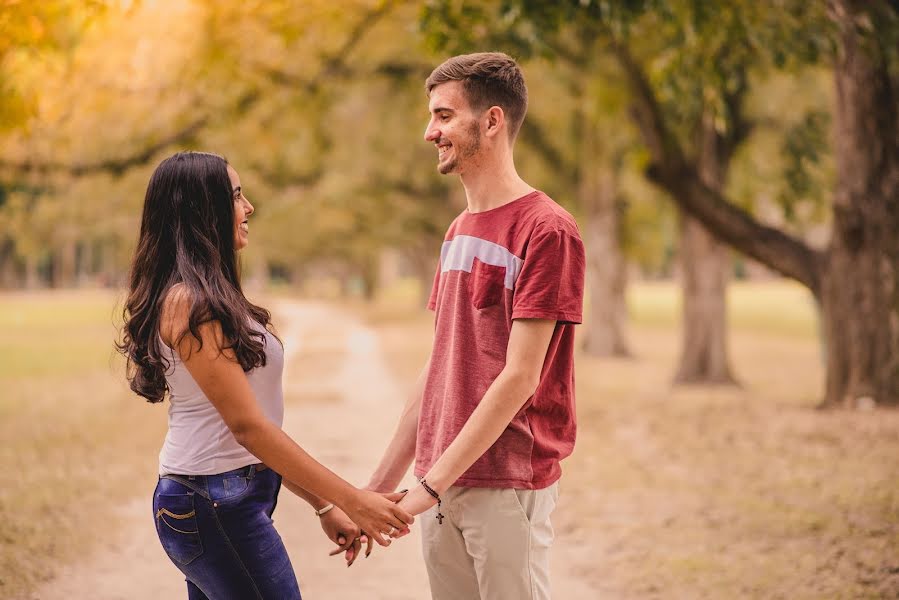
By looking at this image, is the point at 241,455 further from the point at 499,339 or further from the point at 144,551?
the point at 144,551

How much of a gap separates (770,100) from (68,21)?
34.1 ft

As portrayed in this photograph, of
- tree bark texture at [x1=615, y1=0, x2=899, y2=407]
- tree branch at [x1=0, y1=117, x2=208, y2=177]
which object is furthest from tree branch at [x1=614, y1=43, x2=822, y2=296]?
tree branch at [x1=0, y1=117, x2=208, y2=177]

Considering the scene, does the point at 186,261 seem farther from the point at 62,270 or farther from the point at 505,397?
the point at 62,270

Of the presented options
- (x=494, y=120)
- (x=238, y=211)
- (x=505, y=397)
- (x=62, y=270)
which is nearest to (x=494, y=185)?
(x=494, y=120)

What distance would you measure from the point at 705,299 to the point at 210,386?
13142mm

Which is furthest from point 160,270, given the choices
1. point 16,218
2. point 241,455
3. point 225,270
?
point 16,218

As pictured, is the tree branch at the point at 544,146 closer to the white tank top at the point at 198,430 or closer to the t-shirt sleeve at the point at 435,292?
the t-shirt sleeve at the point at 435,292

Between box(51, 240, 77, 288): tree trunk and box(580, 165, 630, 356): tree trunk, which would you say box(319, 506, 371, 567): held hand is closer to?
box(580, 165, 630, 356): tree trunk

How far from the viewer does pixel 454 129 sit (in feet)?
8.22

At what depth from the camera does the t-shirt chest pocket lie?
238cm

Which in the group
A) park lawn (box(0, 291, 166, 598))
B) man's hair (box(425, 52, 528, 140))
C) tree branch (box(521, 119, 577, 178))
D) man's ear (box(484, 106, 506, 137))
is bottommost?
park lawn (box(0, 291, 166, 598))

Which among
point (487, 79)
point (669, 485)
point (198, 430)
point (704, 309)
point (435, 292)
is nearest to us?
point (198, 430)

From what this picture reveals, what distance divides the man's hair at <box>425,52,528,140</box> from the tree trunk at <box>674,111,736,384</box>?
12.5 meters

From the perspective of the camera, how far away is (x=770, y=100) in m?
14.1
